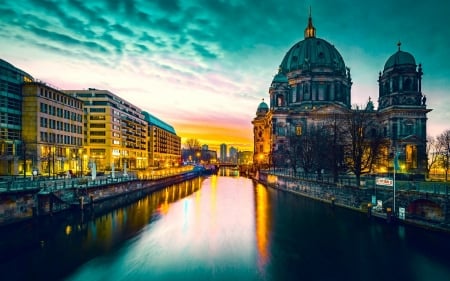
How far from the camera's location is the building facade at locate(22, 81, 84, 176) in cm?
6038

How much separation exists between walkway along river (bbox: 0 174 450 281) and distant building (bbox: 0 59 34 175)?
29437mm

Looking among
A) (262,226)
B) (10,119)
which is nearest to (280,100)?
(262,226)

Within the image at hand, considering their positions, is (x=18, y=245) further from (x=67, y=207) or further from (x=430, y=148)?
(x=430, y=148)

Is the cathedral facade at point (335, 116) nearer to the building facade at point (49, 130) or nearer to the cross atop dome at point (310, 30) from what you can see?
the cross atop dome at point (310, 30)

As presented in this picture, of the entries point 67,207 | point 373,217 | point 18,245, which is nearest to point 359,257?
point 373,217

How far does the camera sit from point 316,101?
108250 millimetres

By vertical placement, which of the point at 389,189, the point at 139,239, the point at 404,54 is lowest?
the point at 139,239

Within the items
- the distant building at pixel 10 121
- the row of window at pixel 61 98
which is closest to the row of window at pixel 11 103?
the distant building at pixel 10 121

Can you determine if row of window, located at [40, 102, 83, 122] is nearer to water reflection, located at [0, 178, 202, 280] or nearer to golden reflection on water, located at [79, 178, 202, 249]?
golden reflection on water, located at [79, 178, 202, 249]

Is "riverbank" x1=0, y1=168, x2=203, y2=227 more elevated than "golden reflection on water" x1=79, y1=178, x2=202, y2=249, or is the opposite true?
"riverbank" x1=0, y1=168, x2=203, y2=227

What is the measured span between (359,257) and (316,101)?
90.7 m

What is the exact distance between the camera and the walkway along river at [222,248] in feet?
68.9

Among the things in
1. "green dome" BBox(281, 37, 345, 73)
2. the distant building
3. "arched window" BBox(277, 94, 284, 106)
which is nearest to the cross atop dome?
"green dome" BBox(281, 37, 345, 73)

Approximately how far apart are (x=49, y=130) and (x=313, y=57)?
93.7 metres
